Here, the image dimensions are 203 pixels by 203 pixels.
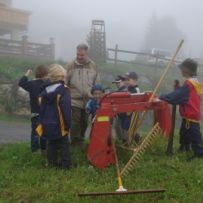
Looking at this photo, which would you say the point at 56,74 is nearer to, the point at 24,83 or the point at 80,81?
the point at 24,83

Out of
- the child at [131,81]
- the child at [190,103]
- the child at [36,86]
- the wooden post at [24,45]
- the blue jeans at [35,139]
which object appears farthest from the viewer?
the wooden post at [24,45]

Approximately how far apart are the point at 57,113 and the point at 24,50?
19.9 metres

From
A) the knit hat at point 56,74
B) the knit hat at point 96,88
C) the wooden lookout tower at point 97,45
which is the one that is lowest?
the wooden lookout tower at point 97,45

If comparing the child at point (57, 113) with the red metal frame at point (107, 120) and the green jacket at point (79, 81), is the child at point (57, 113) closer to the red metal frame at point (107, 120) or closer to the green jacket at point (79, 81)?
the red metal frame at point (107, 120)

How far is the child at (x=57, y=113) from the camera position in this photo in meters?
6.63

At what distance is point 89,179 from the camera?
638cm

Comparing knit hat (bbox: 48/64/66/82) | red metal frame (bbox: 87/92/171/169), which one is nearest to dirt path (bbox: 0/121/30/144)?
knit hat (bbox: 48/64/66/82)

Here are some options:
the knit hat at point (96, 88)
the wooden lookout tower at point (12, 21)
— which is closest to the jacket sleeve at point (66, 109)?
the knit hat at point (96, 88)

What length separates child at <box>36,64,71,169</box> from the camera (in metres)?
6.63

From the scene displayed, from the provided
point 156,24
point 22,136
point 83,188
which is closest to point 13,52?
point 22,136

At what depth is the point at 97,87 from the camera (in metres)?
7.53

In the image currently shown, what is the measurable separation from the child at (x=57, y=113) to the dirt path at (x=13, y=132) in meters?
3.25

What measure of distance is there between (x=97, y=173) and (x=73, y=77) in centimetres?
175

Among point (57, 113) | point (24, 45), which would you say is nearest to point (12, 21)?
point (24, 45)
